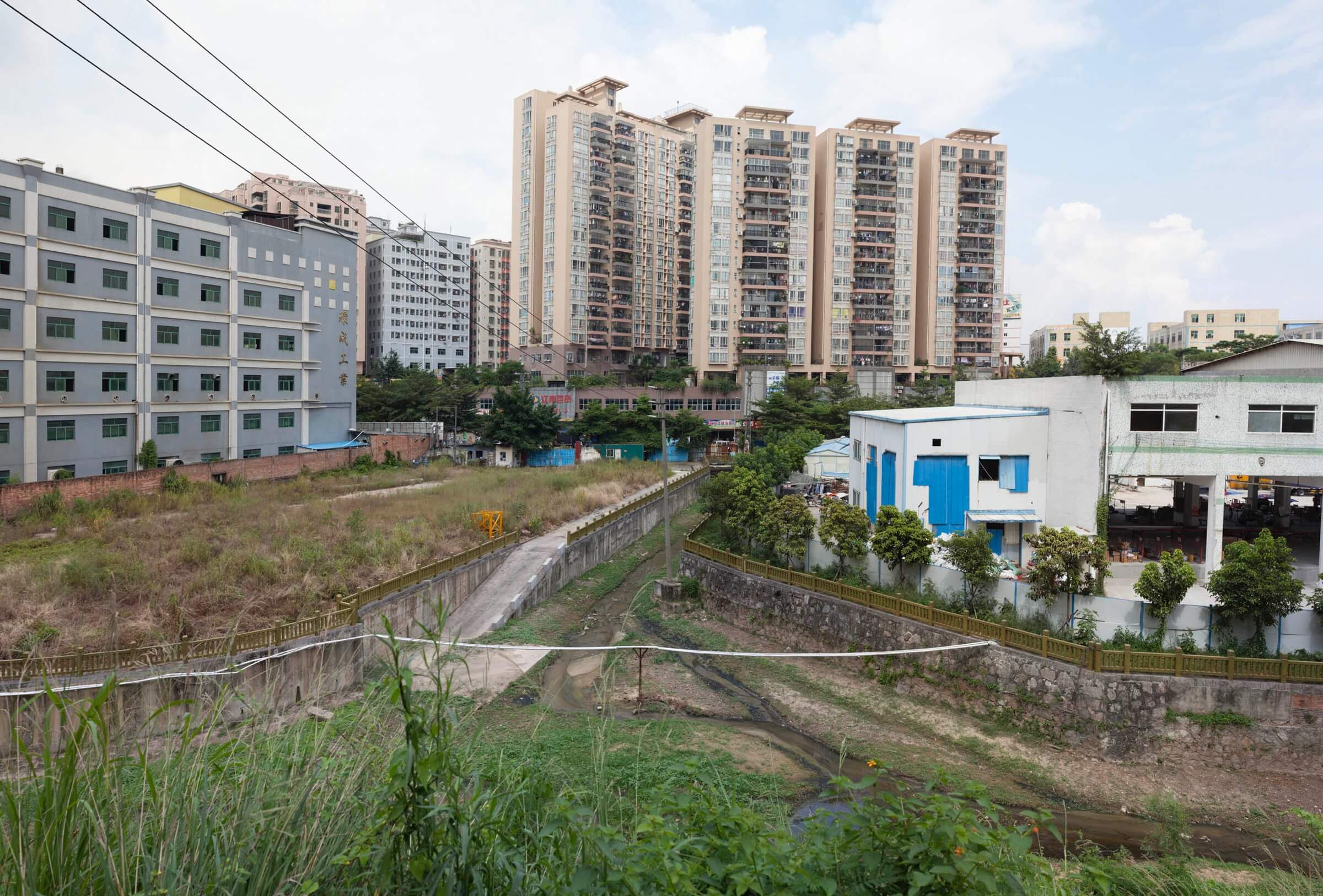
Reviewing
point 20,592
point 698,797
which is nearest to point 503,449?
point 20,592

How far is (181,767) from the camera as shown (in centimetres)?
289

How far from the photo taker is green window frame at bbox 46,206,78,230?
85.4 ft

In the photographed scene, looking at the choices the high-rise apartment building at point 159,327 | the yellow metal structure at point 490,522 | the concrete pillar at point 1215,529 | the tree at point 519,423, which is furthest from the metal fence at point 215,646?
the tree at point 519,423

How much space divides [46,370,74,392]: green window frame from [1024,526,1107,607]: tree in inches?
1157

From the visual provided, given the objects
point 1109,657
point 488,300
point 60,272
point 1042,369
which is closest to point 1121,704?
point 1109,657

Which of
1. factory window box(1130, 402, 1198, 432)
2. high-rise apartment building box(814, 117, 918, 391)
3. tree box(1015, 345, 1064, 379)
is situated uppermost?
high-rise apartment building box(814, 117, 918, 391)

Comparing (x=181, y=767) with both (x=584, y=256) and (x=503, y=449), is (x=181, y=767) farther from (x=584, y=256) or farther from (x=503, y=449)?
(x=584, y=256)

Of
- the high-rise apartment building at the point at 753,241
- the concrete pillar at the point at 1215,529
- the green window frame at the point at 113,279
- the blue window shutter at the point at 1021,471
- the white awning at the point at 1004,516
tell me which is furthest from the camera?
the high-rise apartment building at the point at 753,241

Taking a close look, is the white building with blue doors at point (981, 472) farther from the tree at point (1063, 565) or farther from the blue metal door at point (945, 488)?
the tree at point (1063, 565)

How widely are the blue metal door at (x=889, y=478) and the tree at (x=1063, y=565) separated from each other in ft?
23.4

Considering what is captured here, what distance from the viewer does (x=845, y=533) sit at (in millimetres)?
18406

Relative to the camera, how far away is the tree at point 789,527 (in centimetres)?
1998

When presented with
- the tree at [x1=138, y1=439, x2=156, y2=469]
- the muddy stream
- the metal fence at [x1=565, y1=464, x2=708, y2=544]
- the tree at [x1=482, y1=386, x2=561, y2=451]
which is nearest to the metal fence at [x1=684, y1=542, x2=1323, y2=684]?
the muddy stream

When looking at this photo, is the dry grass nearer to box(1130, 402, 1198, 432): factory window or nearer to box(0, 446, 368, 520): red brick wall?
box(0, 446, 368, 520): red brick wall
